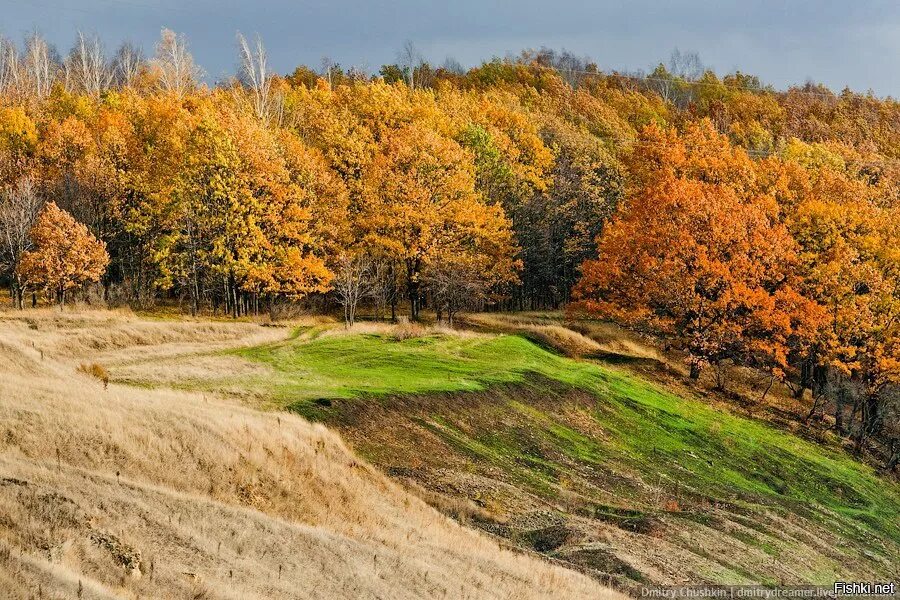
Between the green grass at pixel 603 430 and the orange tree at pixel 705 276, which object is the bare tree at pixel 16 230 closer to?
the green grass at pixel 603 430

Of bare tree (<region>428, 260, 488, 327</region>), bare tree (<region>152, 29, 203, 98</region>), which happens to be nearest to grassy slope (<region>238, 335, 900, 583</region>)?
bare tree (<region>428, 260, 488, 327</region>)

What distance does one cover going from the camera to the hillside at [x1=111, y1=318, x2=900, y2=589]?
89.6ft

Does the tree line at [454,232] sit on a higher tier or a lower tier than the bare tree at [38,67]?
lower

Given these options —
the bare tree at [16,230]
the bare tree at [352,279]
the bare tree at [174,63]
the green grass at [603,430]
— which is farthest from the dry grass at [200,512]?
the bare tree at [174,63]

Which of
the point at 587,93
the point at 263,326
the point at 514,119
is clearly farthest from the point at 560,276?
the point at 587,93

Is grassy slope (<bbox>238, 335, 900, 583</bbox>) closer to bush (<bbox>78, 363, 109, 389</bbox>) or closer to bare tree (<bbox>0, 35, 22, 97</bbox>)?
bush (<bbox>78, 363, 109, 389</bbox>)

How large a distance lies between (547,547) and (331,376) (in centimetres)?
1664

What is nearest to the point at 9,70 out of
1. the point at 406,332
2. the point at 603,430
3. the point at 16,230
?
the point at 16,230

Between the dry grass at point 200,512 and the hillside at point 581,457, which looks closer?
the dry grass at point 200,512

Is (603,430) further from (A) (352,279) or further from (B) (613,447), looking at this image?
(A) (352,279)

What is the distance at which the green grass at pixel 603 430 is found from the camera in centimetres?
3491

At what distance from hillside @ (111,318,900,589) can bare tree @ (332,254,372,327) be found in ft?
→ 31.6

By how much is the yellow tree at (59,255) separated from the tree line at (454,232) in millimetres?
188

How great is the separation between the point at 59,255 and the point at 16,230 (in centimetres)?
894
